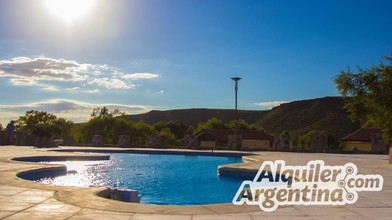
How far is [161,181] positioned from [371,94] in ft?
29.4

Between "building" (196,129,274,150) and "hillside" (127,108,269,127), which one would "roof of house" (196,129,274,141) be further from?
"hillside" (127,108,269,127)

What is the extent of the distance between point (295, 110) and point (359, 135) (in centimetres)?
2813

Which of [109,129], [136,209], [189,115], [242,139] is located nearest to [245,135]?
[242,139]

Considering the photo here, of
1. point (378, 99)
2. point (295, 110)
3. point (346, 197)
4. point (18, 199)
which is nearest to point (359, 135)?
point (295, 110)

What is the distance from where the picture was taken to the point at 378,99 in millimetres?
15391

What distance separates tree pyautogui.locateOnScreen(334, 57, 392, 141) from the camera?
1534 centimetres

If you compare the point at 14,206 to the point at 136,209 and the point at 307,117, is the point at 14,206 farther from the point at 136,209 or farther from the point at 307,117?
the point at 307,117

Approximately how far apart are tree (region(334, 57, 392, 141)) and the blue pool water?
632 centimetres

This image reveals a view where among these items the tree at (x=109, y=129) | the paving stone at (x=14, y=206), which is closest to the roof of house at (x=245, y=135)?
the tree at (x=109, y=129)

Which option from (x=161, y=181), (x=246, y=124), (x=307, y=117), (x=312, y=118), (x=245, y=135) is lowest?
(x=161, y=181)

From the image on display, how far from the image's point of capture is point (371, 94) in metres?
15.8

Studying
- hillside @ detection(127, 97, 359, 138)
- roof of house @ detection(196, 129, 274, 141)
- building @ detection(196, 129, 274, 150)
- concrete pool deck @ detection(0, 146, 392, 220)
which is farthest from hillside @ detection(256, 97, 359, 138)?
concrete pool deck @ detection(0, 146, 392, 220)

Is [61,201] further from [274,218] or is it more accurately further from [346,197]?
[346,197]

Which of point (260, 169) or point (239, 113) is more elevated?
point (239, 113)
